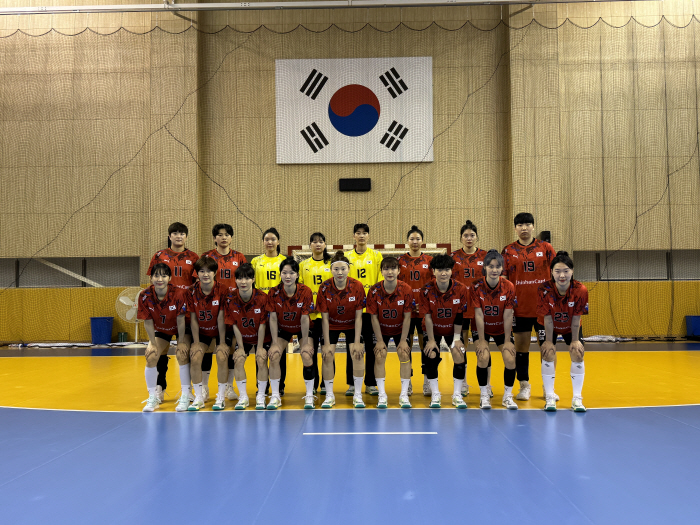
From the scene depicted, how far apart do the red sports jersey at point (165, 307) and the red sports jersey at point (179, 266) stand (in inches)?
23.1

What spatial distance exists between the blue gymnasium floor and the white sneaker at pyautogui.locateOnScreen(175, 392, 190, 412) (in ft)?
0.92

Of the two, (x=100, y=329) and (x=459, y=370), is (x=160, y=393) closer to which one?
(x=459, y=370)

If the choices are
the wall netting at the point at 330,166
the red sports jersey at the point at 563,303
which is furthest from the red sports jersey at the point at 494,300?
the wall netting at the point at 330,166

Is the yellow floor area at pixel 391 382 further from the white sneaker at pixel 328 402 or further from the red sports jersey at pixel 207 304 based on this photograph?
the red sports jersey at pixel 207 304

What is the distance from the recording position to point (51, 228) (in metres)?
16.2

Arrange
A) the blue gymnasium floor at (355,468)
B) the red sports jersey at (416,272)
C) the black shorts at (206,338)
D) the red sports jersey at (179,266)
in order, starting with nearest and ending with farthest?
the blue gymnasium floor at (355,468) < the black shorts at (206,338) < the red sports jersey at (179,266) < the red sports jersey at (416,272)

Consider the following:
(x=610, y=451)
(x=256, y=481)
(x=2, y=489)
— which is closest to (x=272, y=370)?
(x=256, y=481)

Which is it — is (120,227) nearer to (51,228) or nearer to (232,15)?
(51,228)

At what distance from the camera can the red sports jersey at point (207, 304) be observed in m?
6.75

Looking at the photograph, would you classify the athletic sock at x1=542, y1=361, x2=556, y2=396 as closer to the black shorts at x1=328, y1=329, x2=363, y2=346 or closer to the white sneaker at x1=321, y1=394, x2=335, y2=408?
the black shorts at x1=328, y1=329, x2=363, y2=346

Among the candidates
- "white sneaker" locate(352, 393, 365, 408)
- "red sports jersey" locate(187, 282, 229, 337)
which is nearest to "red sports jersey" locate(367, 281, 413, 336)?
"white sneaker" locate(352, 393, 365, 408)

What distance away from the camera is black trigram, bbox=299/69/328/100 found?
52.8 ft

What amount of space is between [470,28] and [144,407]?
47.1 feet

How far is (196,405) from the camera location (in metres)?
6.63
